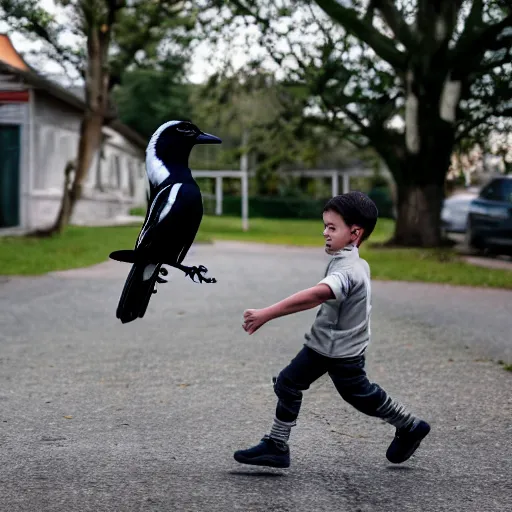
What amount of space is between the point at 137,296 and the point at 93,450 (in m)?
3.82

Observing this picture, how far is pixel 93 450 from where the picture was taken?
5.40 meters

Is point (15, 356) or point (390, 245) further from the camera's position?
point (390, 245)

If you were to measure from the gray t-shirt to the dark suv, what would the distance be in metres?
18.2

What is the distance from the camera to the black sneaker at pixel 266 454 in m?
4.79

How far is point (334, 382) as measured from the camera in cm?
455

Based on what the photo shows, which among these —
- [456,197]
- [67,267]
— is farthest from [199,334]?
[456,197]

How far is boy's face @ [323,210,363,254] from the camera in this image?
153 inches

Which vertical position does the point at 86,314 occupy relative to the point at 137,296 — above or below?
below

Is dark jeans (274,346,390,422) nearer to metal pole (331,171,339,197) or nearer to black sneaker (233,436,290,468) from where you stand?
black sneaker (233,436,290,468)

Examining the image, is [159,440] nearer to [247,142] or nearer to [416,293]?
[416,293]

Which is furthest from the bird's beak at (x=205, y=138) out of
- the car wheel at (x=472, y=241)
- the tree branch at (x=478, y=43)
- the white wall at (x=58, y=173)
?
the white wall at (x=58, y=173)

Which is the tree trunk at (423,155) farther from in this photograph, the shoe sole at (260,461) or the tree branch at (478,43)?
the shoe sole at (260,461)


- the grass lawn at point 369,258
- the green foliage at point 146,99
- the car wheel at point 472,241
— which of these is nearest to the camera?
the grass lawn at point 369,258

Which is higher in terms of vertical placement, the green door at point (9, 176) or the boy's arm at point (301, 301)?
the green door at point (9, 176)
